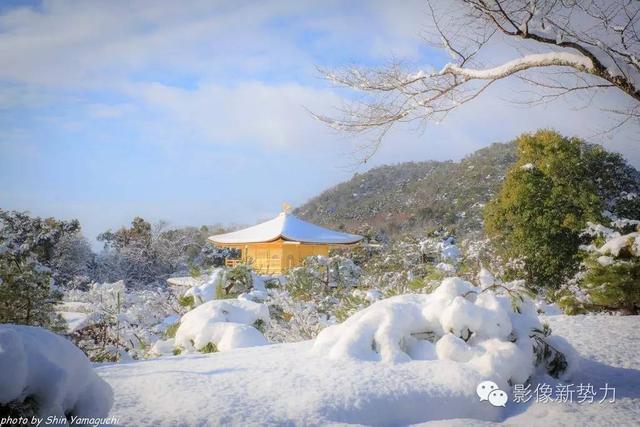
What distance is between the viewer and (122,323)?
260 inches

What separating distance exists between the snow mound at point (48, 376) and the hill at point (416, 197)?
2151cm

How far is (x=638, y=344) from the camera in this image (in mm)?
3633

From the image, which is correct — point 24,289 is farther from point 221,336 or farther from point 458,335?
point 458,335

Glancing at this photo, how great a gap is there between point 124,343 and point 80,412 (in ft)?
16.5

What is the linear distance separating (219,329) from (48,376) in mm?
2509

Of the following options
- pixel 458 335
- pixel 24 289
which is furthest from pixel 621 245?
pixel 24 289

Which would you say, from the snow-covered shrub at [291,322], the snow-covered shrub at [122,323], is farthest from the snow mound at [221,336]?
the snow-covered shrub at [122,323]

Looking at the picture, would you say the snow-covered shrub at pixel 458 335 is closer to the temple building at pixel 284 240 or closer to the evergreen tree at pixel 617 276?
the evergreen tree at pixel 617 276

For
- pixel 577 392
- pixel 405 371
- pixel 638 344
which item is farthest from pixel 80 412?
pixel 638 344

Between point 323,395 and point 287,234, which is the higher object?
point 287,234

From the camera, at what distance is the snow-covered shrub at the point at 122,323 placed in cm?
583

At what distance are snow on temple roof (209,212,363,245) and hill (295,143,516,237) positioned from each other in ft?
17.3

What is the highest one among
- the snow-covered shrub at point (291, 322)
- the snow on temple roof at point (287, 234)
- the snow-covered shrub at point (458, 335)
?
the snow on temple roof at point (287, 234)

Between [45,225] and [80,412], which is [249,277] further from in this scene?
[45,225]
